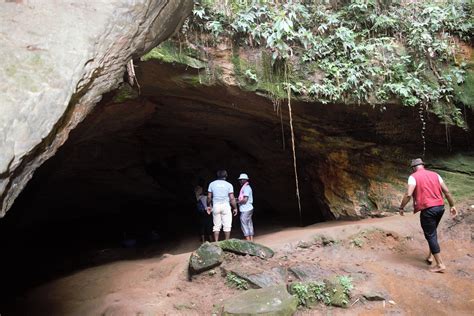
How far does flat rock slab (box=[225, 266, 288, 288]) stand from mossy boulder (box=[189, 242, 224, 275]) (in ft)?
0.88

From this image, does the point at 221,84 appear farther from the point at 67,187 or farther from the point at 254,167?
the point at 67,187

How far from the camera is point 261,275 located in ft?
20.6

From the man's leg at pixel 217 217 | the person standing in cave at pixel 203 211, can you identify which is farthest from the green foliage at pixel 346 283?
the person standing in cave at pixel 203 211

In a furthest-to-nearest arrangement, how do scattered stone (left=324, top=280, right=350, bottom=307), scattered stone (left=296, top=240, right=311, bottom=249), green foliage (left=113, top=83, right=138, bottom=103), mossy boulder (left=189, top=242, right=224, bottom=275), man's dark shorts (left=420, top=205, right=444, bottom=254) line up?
green foliage (left=113, top=83, right=138, bottom=103)
scattered stone (left=296, top=240, right=311, bottom=249)
mossy boulder (left=189, top=242, right=224, bottom=275)
man's dark shorts (left=420, top=205, right=444, bottom=254)
scattered stone (left=324, top=280, right=350, bottom=307)

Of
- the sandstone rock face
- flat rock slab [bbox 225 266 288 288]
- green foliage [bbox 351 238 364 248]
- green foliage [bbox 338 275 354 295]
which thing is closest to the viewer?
the sandstone rock face

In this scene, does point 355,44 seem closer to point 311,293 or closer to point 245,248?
point 245,248

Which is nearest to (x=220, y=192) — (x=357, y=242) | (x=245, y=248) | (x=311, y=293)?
(x=245, y=248)

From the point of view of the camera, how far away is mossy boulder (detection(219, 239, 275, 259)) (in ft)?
22.4

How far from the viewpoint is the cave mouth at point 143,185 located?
33.4ft

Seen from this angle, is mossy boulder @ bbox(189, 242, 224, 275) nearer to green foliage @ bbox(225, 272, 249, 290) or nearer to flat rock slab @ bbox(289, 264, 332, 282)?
green foliage @ bbox(225, 272, 249, 290)

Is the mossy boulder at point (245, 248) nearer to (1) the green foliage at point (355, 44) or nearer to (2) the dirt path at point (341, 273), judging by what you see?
(2) the dirt path at point (341, 273)

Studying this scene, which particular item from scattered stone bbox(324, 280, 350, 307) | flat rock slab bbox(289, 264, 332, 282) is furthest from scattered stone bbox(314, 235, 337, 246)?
scattered stone bbox(324, 280, 350, 307)

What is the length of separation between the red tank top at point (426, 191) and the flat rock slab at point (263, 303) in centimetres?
249

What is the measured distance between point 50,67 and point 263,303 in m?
3.90
